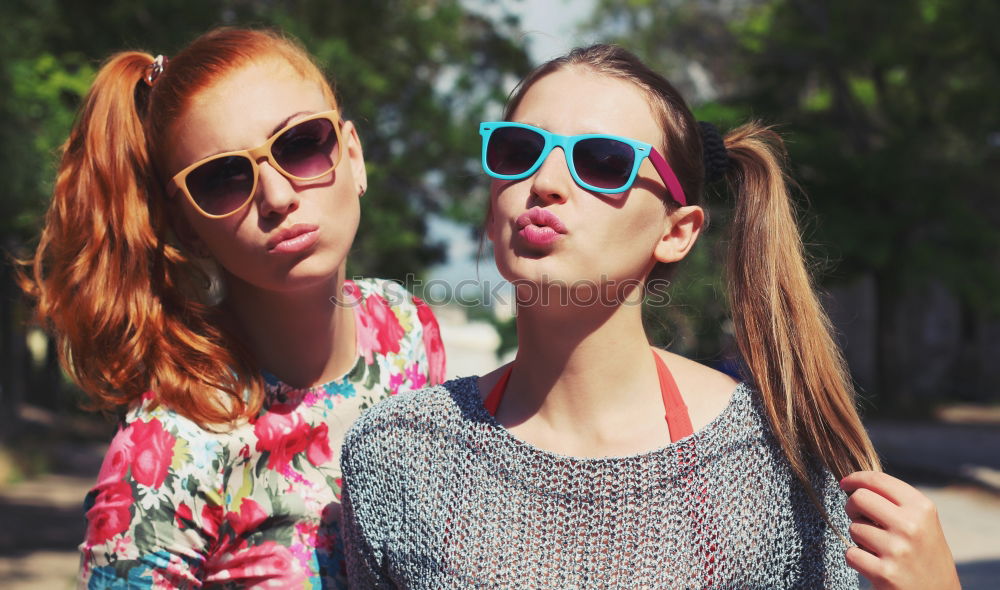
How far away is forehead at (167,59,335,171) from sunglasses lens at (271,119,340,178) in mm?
37

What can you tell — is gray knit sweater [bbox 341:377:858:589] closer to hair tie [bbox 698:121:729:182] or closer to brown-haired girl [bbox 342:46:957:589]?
brown-haired girl [bbox 342:46:957:589]

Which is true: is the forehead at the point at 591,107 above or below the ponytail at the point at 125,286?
above

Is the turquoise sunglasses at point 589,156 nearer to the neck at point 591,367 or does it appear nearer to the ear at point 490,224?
the ear at point 490,224

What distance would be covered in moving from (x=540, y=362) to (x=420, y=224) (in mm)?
10324

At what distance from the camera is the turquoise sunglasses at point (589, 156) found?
1.77 meters

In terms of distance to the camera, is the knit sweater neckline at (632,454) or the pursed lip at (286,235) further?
the pursed lip at (286,235)

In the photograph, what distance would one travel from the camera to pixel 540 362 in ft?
6.23

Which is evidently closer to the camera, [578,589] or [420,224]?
[578,589]

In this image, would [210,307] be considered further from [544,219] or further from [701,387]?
[701,387]

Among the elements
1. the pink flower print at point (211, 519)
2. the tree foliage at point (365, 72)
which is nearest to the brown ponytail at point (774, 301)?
the pink flower print at point (211, 519)

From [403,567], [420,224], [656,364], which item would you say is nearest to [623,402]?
[656,364]

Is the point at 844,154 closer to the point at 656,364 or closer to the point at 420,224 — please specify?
the point at 420,224

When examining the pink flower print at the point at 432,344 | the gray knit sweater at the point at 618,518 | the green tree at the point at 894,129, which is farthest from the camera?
the green tree at the point at 894,129

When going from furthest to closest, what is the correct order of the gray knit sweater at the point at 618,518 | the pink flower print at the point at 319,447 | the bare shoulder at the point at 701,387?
the pink flower print at the point at 319,447
the bare shoulder at the point at 701,387
the gray knit sweater at the point at 618,518
